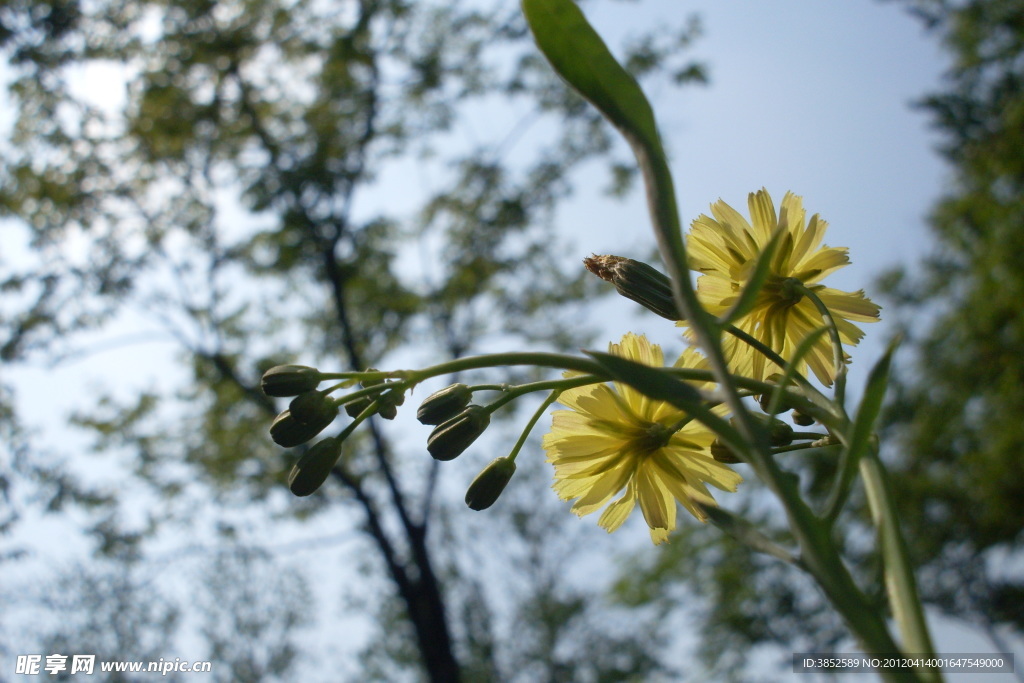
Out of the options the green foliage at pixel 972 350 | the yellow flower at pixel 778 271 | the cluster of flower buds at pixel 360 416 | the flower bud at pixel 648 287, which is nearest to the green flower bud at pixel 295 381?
the cluster of flower buds at pixel 360 416

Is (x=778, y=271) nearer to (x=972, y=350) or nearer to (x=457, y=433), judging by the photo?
(x=457, y=433)

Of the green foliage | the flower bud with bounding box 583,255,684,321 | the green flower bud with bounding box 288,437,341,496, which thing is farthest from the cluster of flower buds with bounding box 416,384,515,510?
the green foliage

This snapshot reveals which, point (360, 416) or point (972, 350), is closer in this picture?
point (360, 416)

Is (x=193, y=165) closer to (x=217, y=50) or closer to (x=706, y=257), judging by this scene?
(x=217, y=50)

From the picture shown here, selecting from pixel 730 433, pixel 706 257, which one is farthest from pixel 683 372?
pixel 706 257

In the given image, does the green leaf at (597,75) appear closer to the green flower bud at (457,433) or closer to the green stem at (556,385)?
the green stem at (556,385)

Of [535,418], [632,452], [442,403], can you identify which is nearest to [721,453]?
[632,452]
